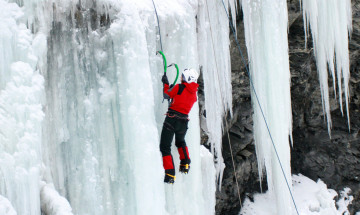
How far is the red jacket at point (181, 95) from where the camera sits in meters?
3.97

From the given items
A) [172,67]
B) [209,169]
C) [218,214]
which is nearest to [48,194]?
[172,67]

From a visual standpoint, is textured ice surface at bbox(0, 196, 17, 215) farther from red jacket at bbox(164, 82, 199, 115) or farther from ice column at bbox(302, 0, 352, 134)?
ice column at bbox(302, 0, 352, 134)

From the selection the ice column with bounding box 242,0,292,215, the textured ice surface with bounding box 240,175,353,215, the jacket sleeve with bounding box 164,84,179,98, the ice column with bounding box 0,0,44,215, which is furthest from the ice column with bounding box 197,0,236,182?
the textured ice surface with bounding box 240,175,353,215

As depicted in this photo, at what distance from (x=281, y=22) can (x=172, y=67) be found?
99.8 inches

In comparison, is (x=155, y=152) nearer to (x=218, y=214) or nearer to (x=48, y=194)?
(x=48, y=194)

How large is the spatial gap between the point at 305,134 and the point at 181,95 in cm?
616

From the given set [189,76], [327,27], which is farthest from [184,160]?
[327,27]

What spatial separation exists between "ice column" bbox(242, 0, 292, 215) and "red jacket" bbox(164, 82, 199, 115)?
2.13 m

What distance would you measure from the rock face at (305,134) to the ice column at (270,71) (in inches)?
57.4

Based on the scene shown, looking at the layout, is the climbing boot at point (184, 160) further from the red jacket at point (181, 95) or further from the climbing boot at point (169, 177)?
the red jacket at point (181, 95)

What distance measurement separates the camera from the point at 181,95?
3984 mm

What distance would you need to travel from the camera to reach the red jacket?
3969mm

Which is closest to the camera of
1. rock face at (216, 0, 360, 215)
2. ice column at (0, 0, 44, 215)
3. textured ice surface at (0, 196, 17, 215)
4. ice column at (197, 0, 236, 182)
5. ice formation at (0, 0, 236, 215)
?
textured ice surface at (0, 196, 17, 215)

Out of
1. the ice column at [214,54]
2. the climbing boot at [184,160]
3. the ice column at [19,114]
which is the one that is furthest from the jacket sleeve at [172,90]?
the ice column at [214,54]
